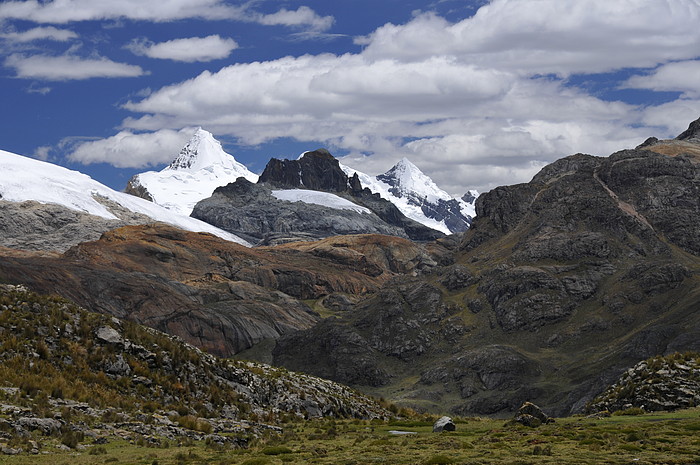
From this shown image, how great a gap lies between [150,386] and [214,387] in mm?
5239

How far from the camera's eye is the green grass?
106 feet

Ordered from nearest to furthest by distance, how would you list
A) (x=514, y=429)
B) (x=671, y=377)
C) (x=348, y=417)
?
(x=514, y=429), (x=671, y=377), (x=348, y=417)

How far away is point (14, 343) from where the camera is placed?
158 ft

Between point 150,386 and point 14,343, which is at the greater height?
point 14,343

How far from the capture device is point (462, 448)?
37.1 meters

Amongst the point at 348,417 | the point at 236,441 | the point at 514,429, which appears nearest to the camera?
the point at 236,441

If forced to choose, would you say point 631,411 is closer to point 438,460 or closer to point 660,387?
point 660,387

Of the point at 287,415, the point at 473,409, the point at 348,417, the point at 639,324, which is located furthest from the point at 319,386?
the point at 639,324

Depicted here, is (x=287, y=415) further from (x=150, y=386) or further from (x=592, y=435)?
(x=592, y=435)

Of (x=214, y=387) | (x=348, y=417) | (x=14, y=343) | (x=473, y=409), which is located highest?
(x=14, y=343)

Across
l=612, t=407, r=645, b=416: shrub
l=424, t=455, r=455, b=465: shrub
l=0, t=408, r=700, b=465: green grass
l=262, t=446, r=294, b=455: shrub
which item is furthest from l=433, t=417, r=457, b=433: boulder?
l=424, t=455, r=455, b=465: shrub

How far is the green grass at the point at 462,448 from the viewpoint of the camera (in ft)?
106

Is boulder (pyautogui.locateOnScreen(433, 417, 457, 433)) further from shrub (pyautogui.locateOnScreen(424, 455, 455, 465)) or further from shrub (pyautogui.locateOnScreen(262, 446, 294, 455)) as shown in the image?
shrub (pyautogui.locateOnScreen(424, 455, 455, 465))

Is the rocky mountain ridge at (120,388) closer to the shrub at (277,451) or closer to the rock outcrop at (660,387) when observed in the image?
the shrub at (277,451)
